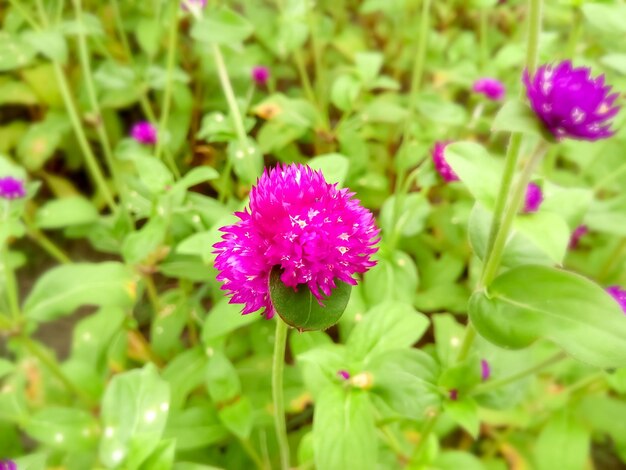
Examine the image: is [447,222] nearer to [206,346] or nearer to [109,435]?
[206,346]

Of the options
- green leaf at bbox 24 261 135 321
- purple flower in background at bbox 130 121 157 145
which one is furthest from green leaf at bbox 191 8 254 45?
green leaf at bbox 24 261 135 321

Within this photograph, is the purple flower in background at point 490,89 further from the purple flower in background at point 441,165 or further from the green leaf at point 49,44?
the green leaf at point 49,44

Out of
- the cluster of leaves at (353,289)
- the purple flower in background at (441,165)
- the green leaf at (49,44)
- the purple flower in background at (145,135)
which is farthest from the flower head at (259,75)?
the purple flower in background at (441,165)

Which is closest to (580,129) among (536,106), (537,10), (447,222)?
(536,106)

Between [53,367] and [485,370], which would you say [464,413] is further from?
[53,367]

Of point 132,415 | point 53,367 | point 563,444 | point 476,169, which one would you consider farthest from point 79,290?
point 563,444

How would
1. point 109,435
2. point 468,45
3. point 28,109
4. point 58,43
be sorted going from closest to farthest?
point 109,435
point 58,43
point 468,45
point 28,109
